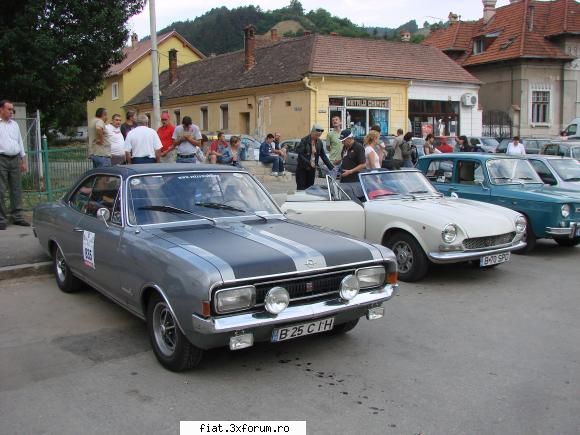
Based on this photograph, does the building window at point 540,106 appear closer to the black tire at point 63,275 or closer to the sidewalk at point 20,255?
the sidewalk at point 20,255

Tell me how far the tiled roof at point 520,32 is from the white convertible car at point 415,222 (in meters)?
31.6

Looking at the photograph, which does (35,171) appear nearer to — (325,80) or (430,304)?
(430,304)

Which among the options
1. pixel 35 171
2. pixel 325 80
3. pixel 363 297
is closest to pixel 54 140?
pixel 325 80

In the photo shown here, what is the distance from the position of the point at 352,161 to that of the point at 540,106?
31899 mm

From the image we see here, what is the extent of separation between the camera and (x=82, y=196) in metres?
6.18

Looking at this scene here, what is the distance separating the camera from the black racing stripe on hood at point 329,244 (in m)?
4.44

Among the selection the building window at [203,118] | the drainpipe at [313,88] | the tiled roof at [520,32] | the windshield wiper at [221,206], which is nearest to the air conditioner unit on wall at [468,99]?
the tiled roof at [520,32]

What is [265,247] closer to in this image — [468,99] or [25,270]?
[25,270]

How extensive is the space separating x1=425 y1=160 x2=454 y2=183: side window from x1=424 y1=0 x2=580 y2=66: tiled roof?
2902 cm

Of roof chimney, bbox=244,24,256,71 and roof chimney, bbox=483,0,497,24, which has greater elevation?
roof chimney, bbox=483,0,497,24

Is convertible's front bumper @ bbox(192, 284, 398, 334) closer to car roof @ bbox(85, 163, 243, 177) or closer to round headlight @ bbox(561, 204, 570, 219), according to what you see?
car roof @ bbox(85, 163, 243, 177)

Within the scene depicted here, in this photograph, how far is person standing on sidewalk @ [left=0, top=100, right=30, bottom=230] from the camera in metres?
8.73

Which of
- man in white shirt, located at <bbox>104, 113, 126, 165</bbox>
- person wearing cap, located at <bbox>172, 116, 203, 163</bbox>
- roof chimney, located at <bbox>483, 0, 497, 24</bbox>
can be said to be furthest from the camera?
roof chimney, located at <bbox>483, 0, 497, 24</bbox>

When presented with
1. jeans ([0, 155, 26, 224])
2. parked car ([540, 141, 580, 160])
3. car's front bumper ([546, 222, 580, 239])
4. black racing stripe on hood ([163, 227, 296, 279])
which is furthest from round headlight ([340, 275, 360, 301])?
parked car ([540, 141, 580, 160])
